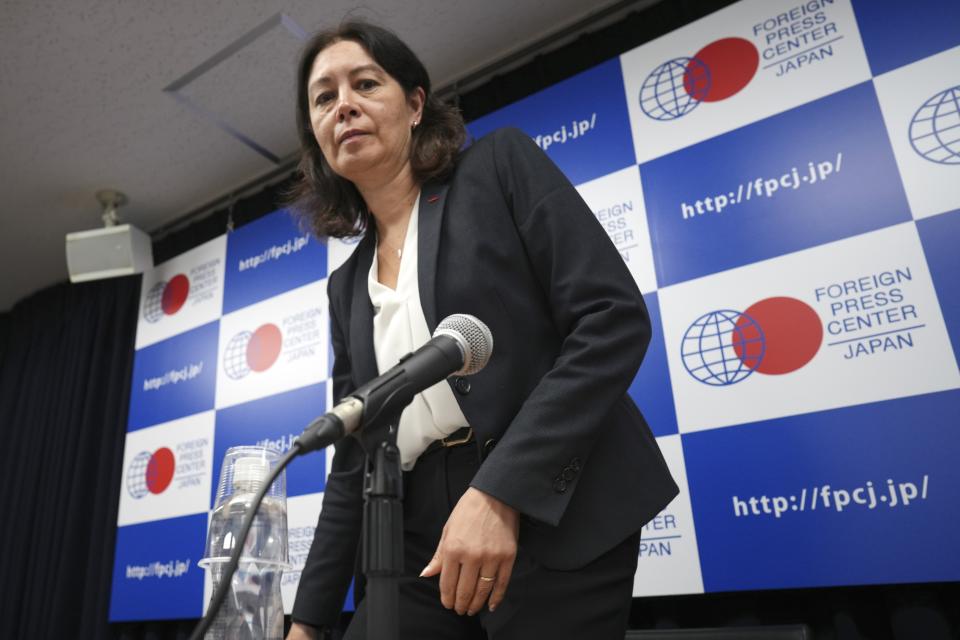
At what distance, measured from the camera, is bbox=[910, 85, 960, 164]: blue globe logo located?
163 cm

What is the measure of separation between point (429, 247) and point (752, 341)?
1125 mm

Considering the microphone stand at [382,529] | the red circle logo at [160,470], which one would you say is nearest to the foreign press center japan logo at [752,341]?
the microphone stand at [382,529]

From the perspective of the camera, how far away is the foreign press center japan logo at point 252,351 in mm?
2842

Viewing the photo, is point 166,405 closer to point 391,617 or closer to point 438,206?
point 438,206

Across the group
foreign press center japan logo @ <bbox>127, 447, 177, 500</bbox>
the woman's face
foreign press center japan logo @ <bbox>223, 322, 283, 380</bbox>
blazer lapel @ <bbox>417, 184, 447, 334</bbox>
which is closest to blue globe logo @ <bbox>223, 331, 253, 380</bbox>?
foreign press center japan logo @ <bbox>223, 322, 283, 380</bbox>

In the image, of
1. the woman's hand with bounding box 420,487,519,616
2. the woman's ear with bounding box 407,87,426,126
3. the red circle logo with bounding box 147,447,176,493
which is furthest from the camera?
the red circle logo with bounding box 147,447,176,493

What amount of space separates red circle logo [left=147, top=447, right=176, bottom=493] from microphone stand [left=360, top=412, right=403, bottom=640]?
2765 millimetres

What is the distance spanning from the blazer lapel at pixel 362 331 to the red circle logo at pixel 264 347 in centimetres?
181

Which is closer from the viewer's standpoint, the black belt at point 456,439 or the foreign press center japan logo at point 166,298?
the black belt at point 456,439

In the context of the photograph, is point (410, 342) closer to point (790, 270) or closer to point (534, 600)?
point (534, 600)

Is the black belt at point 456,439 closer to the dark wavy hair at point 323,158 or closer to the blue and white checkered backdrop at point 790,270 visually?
the dark wavy hair at point 323,158

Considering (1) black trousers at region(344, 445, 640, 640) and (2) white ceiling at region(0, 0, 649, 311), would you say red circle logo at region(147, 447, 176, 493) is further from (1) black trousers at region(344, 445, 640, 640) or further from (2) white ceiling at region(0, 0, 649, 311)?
Result: (1) black trousers at region(344, 445, 640, 640)

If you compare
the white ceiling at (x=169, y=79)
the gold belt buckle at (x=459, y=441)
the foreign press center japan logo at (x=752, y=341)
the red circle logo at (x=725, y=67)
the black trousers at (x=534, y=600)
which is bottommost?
the black trousers at (x=534, y=600)

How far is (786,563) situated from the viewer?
1592 millimetres
